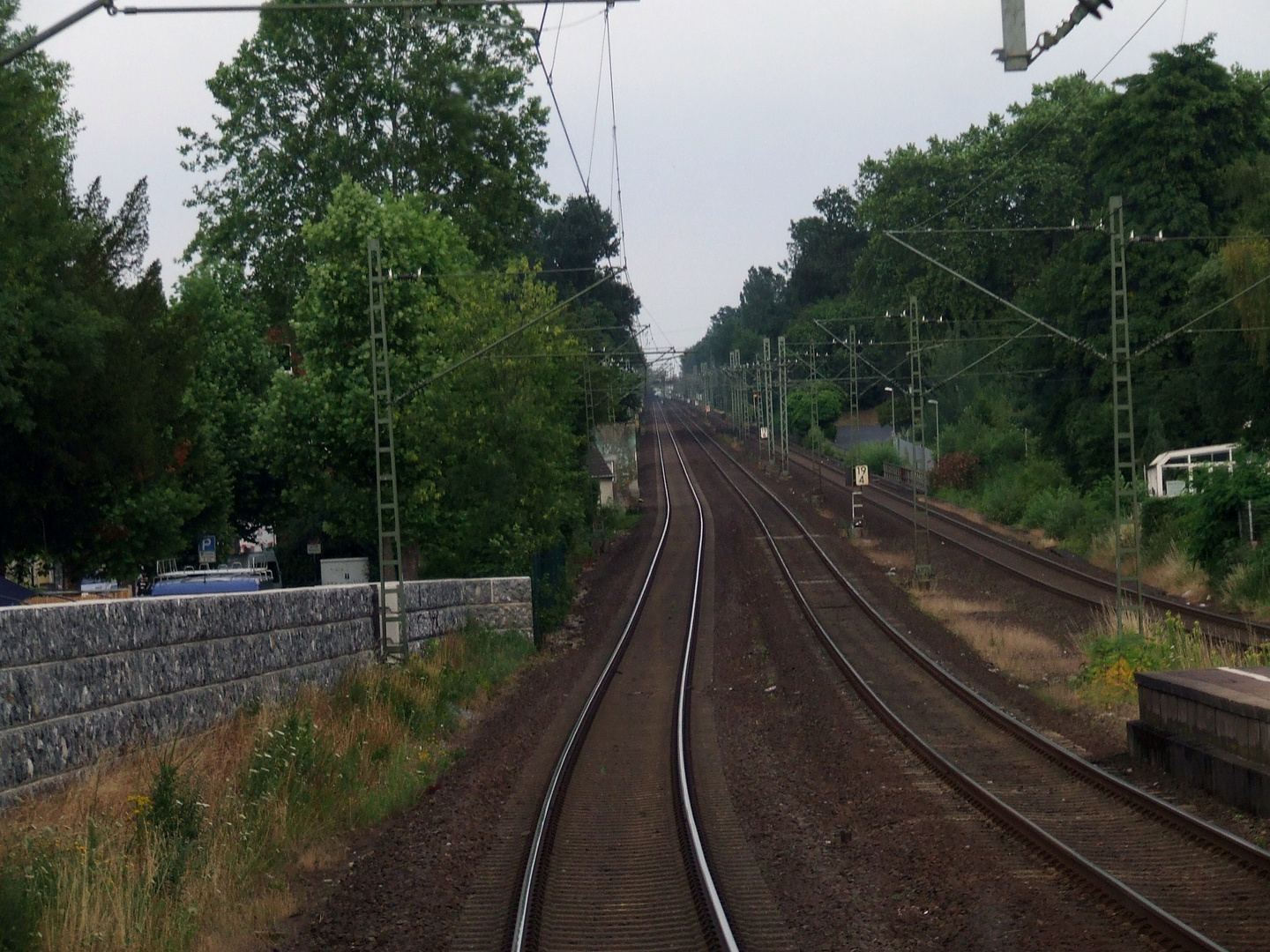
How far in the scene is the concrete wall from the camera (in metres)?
10.1

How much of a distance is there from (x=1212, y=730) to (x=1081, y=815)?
1528 millimetres

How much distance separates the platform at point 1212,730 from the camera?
435 inches

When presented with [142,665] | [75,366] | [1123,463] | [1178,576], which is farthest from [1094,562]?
[142,665]

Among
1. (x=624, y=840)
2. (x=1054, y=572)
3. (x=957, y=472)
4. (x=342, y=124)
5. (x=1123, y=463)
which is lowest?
(x=624, y=840)

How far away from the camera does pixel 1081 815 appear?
1184 centimetres

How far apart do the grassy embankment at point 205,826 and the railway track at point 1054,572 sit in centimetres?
1397

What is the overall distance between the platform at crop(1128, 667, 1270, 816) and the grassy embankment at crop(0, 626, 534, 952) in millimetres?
7790

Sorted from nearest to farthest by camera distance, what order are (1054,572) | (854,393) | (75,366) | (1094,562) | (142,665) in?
(142,665), (75,366), (1054,572), (1094,562), (854,393)

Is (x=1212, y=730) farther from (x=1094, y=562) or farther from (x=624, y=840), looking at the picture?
(x=1094, y=562)

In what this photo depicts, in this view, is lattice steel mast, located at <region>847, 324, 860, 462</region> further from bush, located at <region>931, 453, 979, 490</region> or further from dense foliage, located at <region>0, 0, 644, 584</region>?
dense foliage, located at <region>0, 0, 644, 584</region>

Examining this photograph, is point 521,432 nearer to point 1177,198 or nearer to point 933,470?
point 1177,198

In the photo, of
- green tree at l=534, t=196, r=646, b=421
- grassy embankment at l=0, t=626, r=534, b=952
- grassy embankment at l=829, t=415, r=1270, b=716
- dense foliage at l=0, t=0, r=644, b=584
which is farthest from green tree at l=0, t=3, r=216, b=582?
green tree at l=534, t=196, r=646, b=421

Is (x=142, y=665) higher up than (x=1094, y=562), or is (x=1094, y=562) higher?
(x=142, y=665)

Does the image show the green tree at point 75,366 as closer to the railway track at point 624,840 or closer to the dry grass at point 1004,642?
the railway track at point 624,840
